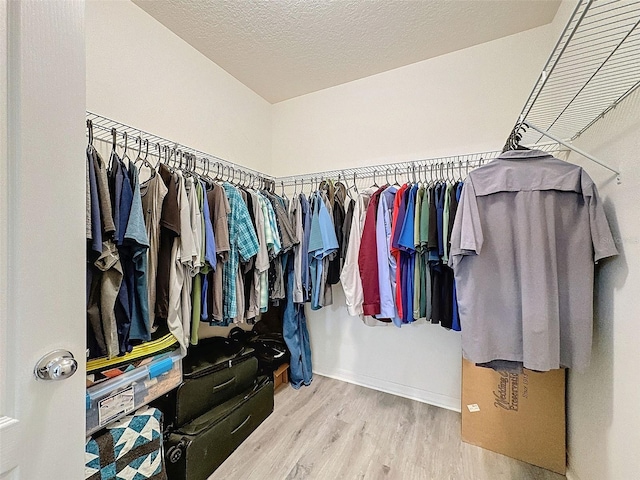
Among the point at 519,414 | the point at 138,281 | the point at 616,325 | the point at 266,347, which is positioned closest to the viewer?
the point at 616,325

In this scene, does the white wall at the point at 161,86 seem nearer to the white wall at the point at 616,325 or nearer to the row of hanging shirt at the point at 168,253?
the row of hanging shirt at the point at 168,253

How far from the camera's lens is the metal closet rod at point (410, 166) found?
1.85m

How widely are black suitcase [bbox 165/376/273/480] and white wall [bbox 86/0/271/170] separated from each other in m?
1.75

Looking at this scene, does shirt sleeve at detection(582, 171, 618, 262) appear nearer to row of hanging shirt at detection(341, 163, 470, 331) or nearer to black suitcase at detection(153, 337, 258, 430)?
row of hanging shirt at detection(341, 163, 470, 331)

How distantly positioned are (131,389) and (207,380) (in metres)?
0.39

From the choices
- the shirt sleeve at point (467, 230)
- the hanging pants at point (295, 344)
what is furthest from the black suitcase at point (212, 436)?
the shirt sleeve at point (467, 230)

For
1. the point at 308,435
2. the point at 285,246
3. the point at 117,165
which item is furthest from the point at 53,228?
the point at 308,435

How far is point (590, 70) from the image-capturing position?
1.15 metres

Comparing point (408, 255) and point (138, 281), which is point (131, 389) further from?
point (408, 255)

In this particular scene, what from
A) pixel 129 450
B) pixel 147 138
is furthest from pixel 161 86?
pixel 129 450

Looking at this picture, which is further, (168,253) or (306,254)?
(306,254)

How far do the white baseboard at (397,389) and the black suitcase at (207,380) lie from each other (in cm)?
92

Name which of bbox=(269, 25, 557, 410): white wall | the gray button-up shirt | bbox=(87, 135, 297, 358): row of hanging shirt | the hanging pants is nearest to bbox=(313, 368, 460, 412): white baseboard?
bbox=(269, 25, 557, 410): white wall

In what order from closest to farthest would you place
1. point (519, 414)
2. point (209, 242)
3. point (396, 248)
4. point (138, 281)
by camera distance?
point (138, 281), point (209, 242), point (519, 414), point (396, 248)
